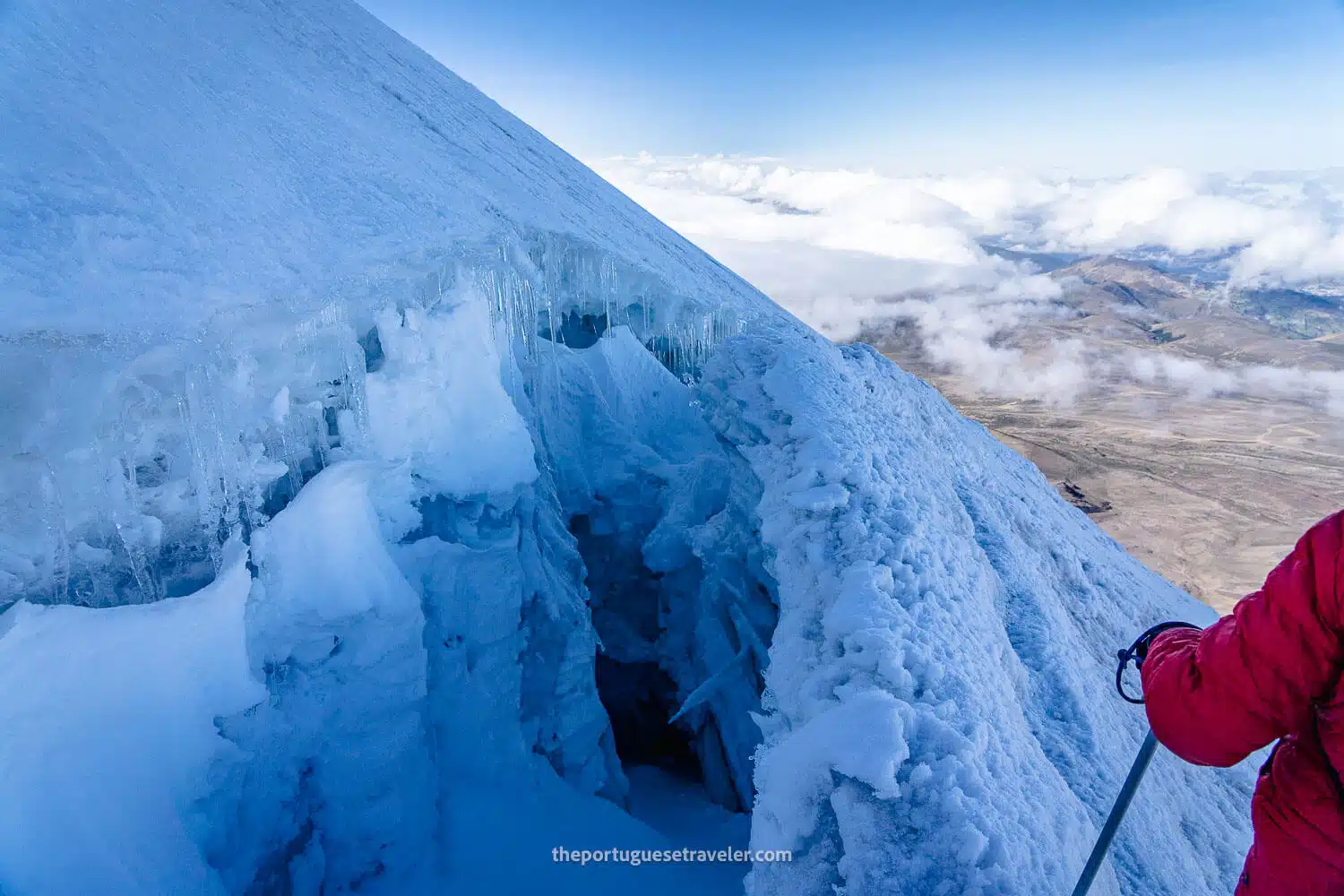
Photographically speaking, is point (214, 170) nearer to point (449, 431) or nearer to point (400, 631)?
point (449, 431)

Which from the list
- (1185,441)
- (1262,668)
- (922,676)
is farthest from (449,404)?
(1185,441)

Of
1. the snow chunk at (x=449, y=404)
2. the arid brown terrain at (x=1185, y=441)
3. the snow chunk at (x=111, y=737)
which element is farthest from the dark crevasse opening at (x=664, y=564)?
the arid brown terrain at (x=1185, y=441)

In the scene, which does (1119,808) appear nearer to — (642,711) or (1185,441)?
(642,711)

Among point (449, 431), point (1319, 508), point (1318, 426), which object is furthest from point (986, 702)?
point (1318, 426)

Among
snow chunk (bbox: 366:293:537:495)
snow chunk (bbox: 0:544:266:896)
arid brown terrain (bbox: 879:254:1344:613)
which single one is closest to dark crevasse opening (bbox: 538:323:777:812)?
snow chunk (bbox: 366:293:537:495)

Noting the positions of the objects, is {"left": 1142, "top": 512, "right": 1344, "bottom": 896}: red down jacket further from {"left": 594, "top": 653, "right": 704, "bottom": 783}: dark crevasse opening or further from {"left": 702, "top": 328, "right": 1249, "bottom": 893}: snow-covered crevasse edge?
{"left": 594, "top": 653, "right": 704, "bottom": 783}: dark crevasse opening

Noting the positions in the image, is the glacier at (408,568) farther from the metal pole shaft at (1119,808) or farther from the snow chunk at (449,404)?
the metal pole shaft at (1119,808)

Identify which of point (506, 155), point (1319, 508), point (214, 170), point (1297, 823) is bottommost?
point (1319, 508)
